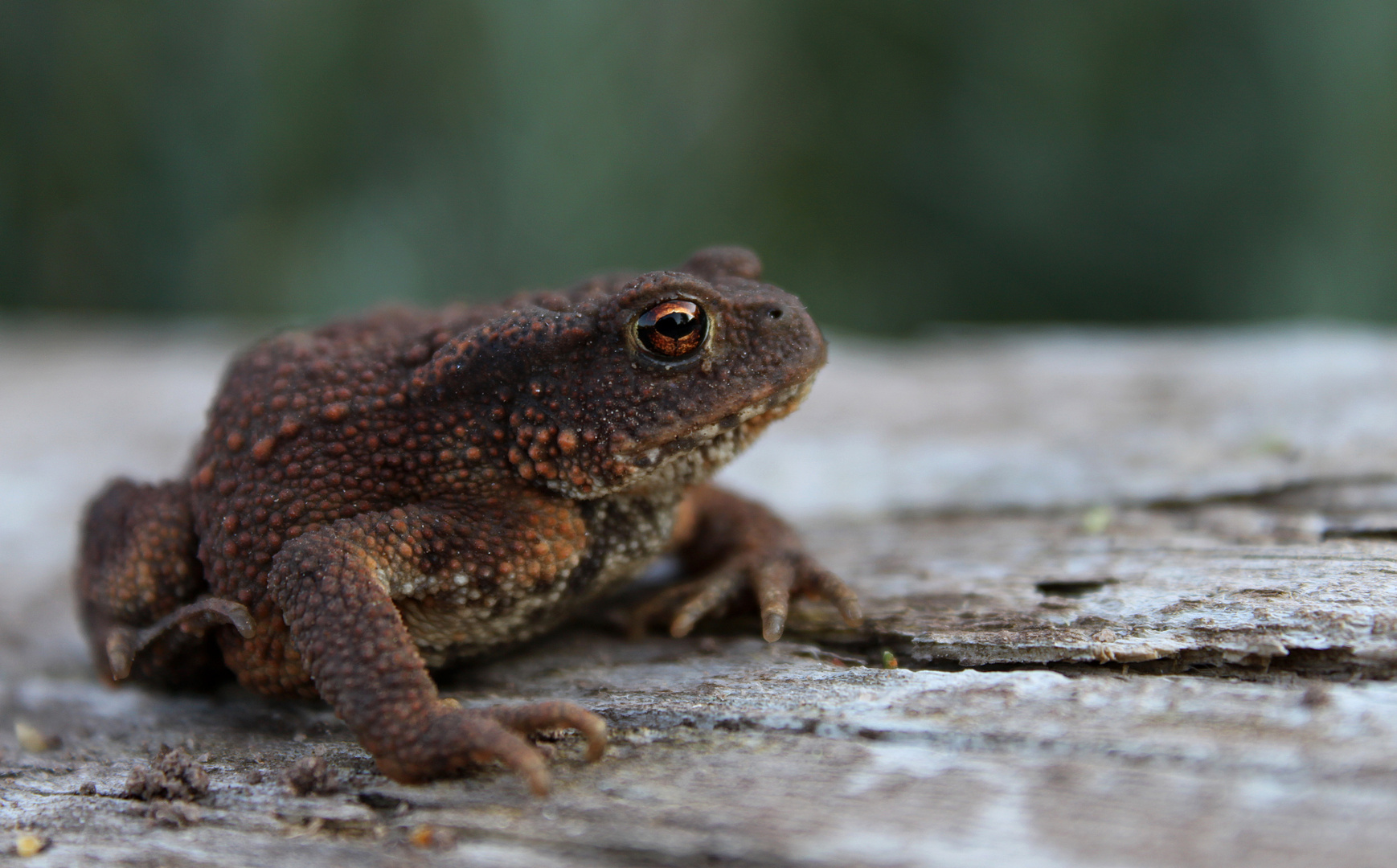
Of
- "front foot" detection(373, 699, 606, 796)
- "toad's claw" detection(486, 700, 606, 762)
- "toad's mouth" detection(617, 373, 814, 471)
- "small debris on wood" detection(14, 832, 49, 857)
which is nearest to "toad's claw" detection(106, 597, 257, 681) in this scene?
"small debris on wood" detection(14, 832, 49, 857)

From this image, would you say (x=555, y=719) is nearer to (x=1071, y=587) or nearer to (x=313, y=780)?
(x=313, y=780)

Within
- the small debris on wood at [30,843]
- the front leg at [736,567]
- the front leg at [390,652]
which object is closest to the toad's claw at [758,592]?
the front leg at [736,567]

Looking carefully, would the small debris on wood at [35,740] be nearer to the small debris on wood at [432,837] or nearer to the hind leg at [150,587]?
the hind leg at [150,587]

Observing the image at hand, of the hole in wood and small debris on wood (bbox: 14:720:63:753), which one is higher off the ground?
the hole in wood

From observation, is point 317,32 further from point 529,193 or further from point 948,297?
Result: point 948,297

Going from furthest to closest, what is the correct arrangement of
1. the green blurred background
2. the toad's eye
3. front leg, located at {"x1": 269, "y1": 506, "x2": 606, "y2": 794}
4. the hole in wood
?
the green blurred background < the hole in wood < the toad's eye < front leg, located at {"x1": 269, "y1": 506, "x2": 606, "y2": 794}

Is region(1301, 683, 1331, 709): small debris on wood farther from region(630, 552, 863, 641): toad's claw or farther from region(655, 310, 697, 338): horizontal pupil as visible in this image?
region(655, 310, 697, 338): horizontal pupil

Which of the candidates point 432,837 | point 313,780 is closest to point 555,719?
point 432,837
